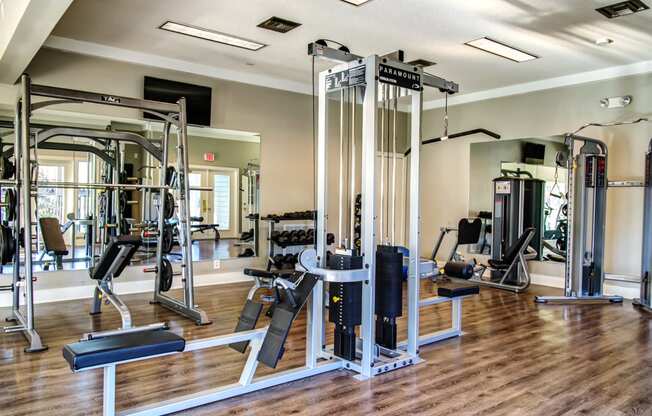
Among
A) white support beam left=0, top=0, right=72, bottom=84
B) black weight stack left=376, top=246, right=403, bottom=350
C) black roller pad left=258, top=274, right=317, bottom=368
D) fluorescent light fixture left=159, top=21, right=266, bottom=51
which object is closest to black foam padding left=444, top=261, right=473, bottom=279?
black weight stack left=376, top=246, right=403, bottom=350

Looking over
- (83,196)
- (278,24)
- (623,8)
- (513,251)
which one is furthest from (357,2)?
(513,251)

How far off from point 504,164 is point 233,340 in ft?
17.5

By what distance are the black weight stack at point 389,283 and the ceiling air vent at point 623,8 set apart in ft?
9.18

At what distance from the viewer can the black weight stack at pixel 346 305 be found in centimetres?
299

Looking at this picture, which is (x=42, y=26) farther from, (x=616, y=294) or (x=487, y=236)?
(x=616, y=294)

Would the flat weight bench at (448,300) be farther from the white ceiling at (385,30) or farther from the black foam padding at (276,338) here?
the white ceiling at (385,30)

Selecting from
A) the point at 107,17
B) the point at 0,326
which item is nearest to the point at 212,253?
the point at 0,326

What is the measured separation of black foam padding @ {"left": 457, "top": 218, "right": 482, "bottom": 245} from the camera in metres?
6.85

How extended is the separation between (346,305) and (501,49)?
3.62m

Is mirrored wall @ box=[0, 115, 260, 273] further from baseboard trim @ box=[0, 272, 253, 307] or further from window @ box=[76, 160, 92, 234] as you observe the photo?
baseboard trim @ box=[0, 272, 253, 307]

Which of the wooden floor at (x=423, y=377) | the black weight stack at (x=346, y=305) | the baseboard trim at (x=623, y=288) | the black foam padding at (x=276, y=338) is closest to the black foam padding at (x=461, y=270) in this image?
the wooden floor at (x=423, y=377)

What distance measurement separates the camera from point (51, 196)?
514 centimetres

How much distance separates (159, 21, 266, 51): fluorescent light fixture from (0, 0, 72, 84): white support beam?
1.23 meters

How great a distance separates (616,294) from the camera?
19.1ft
